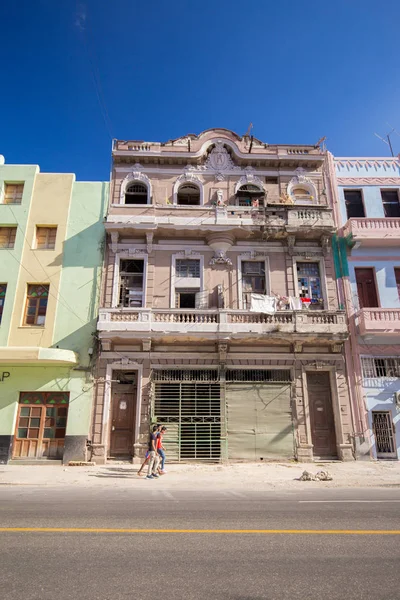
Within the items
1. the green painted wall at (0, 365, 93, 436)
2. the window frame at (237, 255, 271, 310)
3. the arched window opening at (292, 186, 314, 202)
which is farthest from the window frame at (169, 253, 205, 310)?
the arched window opening at (292, 186, 314, 202)

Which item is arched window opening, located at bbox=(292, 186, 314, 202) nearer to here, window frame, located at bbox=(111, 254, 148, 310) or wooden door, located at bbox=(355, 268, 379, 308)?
wooden door, located at bbox=(355, 268, 379, 308)

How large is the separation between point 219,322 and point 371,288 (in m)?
7.77

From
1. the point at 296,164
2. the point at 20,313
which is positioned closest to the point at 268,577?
the point at 20,313

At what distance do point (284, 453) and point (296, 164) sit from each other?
13.9m

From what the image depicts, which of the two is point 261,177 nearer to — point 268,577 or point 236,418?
point 236,418

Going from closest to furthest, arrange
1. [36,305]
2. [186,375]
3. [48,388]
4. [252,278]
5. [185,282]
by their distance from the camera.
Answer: [48,388]
[186,375]
[36,305]
[185,282]
[252,278]

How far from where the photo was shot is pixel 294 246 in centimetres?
1806

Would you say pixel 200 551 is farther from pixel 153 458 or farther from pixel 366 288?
pixel 366 288

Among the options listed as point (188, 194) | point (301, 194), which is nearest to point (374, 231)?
point (301, 194)

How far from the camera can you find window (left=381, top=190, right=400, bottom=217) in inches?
754

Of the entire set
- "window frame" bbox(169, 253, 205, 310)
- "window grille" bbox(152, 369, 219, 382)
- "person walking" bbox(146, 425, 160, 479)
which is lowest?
"person walking" bbox(146, 425, 160, 479)

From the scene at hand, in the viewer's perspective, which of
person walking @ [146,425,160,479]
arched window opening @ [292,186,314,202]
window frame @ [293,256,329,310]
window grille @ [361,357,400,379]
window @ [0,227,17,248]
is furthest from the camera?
arched window opening @ [292,186,314,202]

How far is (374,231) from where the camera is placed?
692 inches

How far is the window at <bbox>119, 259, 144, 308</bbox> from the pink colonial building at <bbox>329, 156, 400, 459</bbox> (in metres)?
9.41
